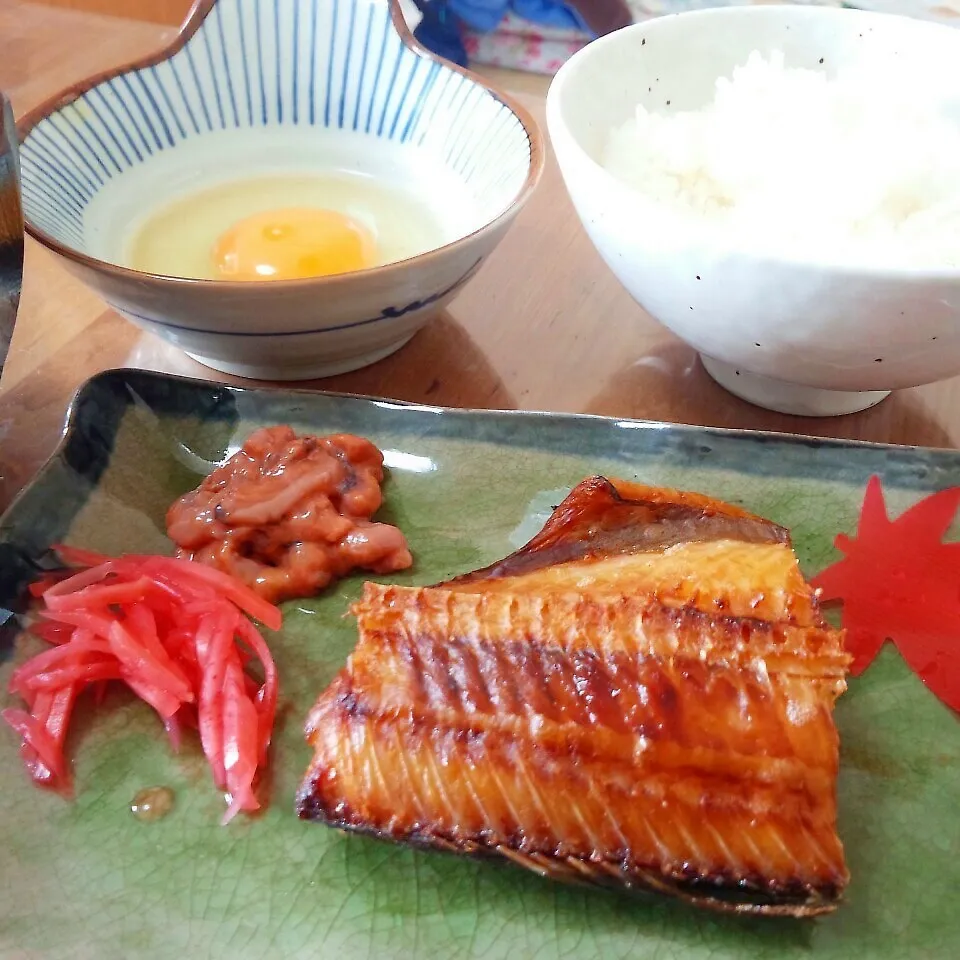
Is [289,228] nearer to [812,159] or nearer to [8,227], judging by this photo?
[8,227]

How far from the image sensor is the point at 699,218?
6.45ft

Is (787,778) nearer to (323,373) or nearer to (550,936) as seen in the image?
(550,936)

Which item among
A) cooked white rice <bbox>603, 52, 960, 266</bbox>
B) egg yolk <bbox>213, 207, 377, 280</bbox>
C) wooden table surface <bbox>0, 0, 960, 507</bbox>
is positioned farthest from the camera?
egg yolk <bbox>213, 207, 377, 280</bbox>

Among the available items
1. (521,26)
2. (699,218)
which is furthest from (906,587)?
(521,26)

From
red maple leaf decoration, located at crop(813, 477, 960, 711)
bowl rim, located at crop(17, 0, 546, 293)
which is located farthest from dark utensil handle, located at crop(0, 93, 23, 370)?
red maple leaf decoration, located at crop(813, 477, 960, 711)

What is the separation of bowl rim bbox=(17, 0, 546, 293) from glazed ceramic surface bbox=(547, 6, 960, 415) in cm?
14

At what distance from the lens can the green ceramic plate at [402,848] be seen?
125 cm

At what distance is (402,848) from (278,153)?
2165 mm

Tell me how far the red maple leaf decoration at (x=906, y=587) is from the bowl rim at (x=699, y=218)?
49 cm

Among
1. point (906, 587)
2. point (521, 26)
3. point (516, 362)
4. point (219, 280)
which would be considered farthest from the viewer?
point (521, 26)

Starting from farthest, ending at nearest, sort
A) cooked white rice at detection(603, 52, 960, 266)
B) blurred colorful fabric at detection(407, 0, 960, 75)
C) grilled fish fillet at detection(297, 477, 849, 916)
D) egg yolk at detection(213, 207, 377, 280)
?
blurred colorful fabric at detection(407, 0, 960, 75) < egg yolk at detection(213, 207, 377, 280) < cooked white rice at detection(603, 52, 960, 266) < grilled fish fillet at detection(297, 477, 849, 916)

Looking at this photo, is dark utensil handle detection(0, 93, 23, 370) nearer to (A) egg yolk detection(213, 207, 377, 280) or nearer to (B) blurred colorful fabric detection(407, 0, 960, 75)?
(A) egg yolk detection(213, 207, 377, 280)

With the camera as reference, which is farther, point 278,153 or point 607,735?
point 278,153

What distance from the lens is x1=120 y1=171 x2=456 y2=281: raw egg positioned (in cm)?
236
